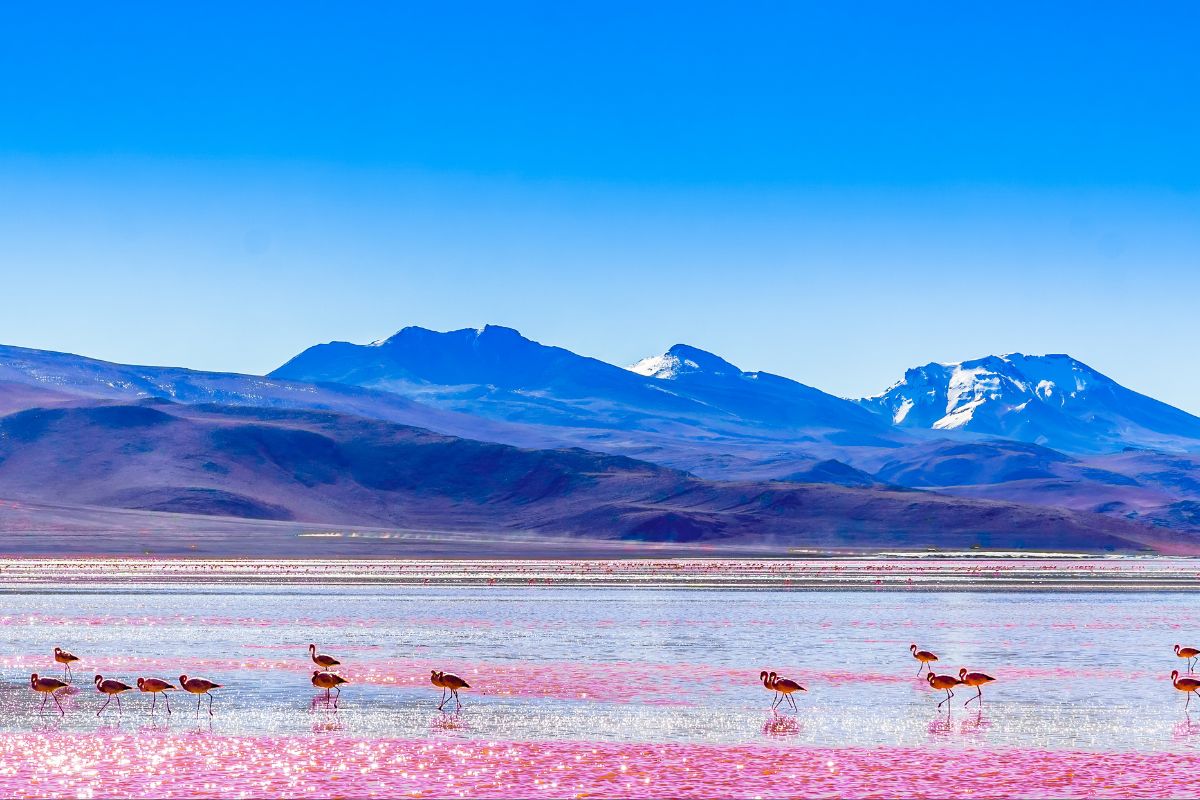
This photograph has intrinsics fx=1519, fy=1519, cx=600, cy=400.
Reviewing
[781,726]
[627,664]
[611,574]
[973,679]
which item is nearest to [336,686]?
[781,726]

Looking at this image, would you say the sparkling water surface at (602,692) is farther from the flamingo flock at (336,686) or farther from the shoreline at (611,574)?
the shoreline at (611,574)

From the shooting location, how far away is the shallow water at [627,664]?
2178cm

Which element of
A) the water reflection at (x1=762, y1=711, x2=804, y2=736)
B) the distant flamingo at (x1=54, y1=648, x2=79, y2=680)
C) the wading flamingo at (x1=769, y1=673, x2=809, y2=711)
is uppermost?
the wading flamingo at (x1=769, y1=673, x2=809, y2=711)

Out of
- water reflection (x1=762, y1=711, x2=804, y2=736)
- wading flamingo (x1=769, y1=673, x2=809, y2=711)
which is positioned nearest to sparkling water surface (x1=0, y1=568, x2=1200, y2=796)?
water reflection (x1=762, y1=711, x2=804, y2=736)

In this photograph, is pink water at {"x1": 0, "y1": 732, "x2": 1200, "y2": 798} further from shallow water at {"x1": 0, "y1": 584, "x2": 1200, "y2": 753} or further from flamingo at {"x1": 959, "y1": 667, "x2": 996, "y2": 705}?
flamingo at {"x1": 959, "y1": 667, "x2": 996, "y2": 705}

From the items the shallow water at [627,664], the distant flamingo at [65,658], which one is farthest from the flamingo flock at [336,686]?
the distant flamingo at [65,658]

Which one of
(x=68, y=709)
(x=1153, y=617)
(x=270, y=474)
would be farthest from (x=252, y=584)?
(x=270, y=474)

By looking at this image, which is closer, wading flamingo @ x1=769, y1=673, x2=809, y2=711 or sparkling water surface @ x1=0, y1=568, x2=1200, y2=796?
sparkling water surface @ x1=0, y1=568, x2=1200, y2=796

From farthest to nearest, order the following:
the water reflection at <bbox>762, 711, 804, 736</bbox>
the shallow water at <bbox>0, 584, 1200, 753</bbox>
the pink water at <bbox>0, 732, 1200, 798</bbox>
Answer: the shallow water at <bbox>0, 584, 1200, 753</bbox>, the water reflection at <bbox>762, 711, 804, 736</bbox>, the pink water at <bbox>0, 732, 1200, 798</bbox>

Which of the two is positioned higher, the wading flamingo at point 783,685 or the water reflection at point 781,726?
the wading flamingo at point 783,685

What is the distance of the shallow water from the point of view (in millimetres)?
21781

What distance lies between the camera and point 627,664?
30109mm

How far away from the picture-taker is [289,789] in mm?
16969

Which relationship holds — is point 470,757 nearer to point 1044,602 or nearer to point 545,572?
point 1044,602
